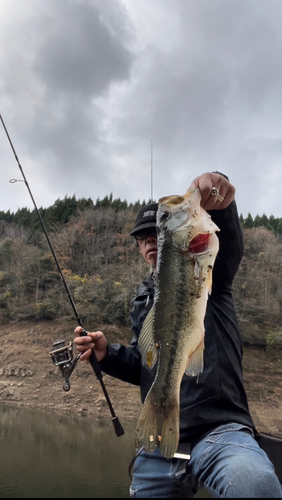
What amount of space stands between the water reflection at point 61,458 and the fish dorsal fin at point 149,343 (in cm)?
590

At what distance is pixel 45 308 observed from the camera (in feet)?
80.0

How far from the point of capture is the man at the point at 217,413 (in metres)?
1.82

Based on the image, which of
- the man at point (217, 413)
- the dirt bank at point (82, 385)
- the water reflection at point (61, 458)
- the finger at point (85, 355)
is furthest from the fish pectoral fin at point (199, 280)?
the dirt bank at point (82, 385)

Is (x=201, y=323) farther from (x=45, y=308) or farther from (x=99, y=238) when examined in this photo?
(x=99, y=238)

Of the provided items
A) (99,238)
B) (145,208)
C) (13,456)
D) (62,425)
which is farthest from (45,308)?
(145,208)

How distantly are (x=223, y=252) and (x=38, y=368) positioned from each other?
18.8 m

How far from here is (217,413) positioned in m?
2.29

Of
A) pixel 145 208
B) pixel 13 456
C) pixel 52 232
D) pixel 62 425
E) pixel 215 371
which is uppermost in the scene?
pixel 52 232

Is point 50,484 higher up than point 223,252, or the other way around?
point 223,252

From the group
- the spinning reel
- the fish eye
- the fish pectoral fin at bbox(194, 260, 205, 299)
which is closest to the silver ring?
the fish eye

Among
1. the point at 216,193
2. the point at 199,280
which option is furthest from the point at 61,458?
the point at 216,193

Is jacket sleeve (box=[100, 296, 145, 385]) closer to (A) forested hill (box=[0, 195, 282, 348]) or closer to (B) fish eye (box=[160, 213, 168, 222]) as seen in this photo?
(B) fish eye (box=[160, 213, 168, 222])

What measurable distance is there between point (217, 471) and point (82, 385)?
16.9 meters

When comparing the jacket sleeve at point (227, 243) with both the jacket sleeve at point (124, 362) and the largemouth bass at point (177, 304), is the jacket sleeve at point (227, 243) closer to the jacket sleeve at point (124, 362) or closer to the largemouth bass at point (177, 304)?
the largemouth bass at point (177, 304)
